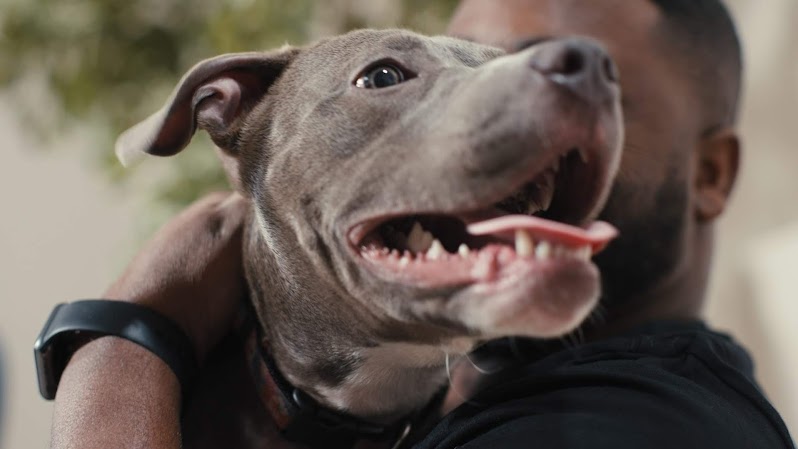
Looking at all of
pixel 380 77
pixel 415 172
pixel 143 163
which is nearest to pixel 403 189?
pixel 415 172

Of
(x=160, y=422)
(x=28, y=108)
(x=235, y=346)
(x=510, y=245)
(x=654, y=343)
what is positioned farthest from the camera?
(x=28, y=108)

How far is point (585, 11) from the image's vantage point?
1721 mm

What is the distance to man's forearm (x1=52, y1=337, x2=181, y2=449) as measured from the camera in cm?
113

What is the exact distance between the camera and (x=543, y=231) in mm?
981

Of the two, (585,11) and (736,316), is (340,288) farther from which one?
(736,316)

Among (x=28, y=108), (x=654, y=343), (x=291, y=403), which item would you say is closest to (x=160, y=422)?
(x=291, y=403)

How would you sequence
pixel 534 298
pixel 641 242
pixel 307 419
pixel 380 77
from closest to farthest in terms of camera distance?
1. pixel 534 298
2. pixel 380 77
3. pixel 307 419
4. pixel 641 242

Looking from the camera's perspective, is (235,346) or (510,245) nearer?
(510,245)

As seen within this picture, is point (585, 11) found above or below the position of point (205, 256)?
above

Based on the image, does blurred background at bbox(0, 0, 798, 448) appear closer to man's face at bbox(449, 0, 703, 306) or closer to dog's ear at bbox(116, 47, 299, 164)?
man's face at bbox(449, 0, 703, 306)

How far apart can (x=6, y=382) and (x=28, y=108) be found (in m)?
1.29

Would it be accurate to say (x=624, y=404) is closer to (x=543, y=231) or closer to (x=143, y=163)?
(x=543, y=231)

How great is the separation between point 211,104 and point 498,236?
22.6 inches

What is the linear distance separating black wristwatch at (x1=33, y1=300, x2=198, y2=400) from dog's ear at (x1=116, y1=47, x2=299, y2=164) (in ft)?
0.74
